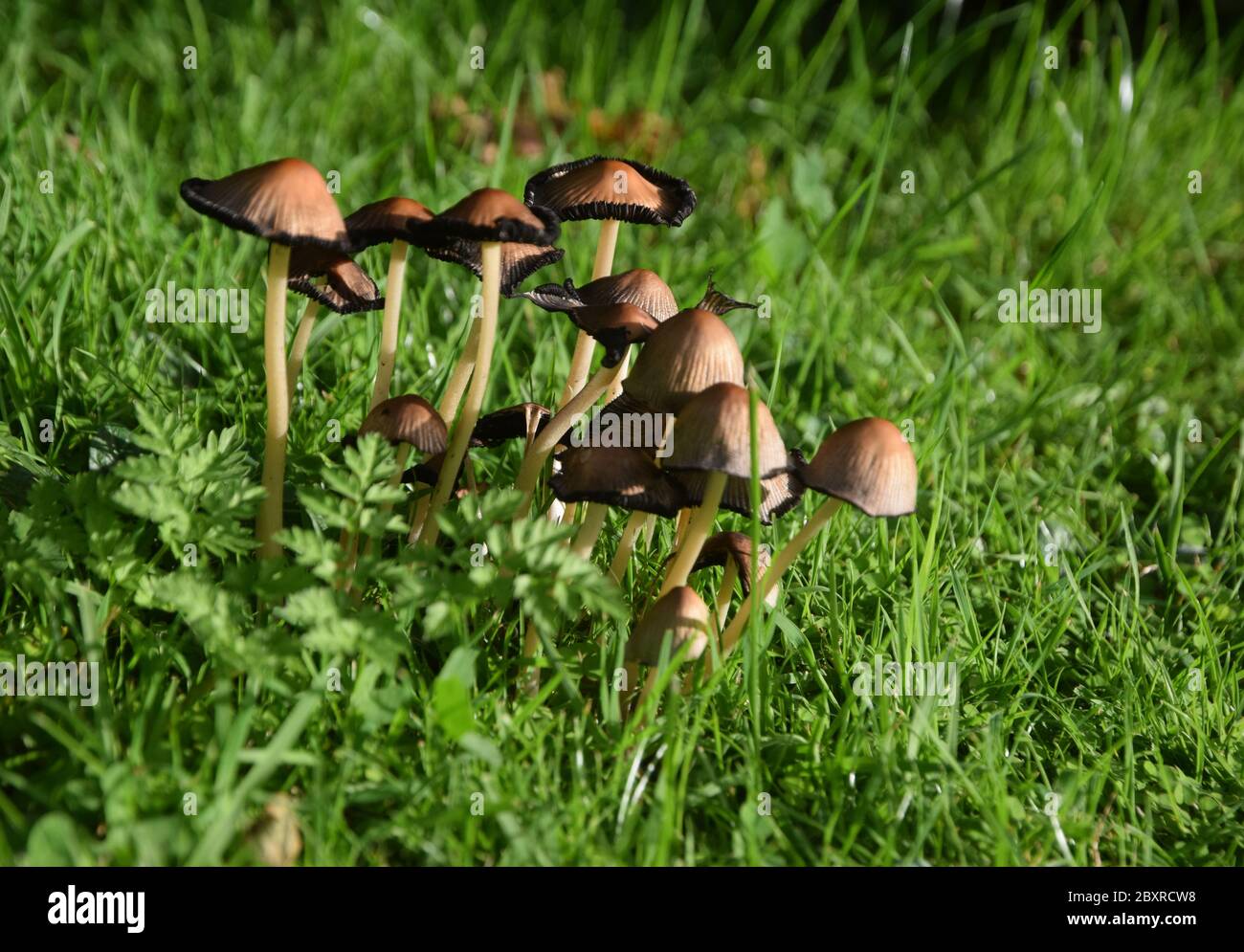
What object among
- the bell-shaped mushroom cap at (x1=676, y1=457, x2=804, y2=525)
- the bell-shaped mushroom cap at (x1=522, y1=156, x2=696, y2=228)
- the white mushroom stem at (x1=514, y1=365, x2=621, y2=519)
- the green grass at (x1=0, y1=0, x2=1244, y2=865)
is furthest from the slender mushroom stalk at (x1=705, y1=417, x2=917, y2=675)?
the bell-shaped mushroom cap at (x1=522, y1=156, x2=696, y2=228)

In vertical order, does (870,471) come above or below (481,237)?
below

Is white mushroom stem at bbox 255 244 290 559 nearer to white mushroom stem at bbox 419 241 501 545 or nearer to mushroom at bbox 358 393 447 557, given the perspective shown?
mushroom at bbox 358 393 447 557

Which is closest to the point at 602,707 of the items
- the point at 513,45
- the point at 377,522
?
the point at 377,522

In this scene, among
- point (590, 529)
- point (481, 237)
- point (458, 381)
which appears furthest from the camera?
point (458, 381)

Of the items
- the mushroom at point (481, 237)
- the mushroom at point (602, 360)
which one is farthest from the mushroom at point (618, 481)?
the mushroom at point (481, 237)

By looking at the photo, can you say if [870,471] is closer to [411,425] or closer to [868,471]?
[868,471]

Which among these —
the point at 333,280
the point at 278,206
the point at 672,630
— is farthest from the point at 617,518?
the point at 278,206

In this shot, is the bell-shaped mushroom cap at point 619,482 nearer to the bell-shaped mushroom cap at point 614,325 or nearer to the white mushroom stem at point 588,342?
the bell-shaped mushroom cap at point 614,325
